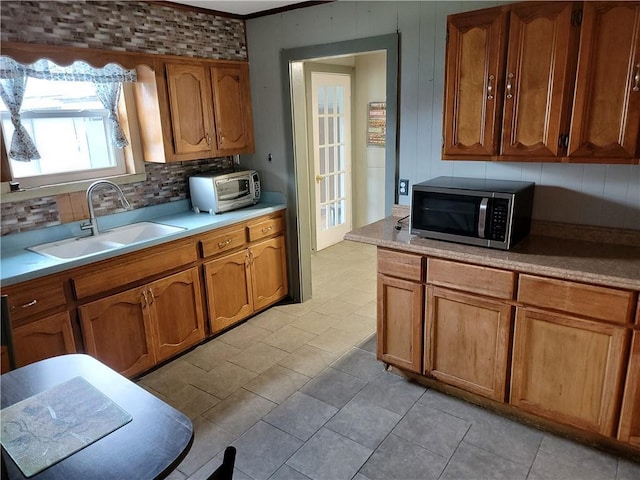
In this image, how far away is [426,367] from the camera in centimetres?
256

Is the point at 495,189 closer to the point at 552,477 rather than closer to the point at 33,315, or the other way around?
the point at 552,477

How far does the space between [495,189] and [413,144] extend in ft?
2.46

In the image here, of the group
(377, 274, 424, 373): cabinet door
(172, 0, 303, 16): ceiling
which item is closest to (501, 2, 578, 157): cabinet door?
(377, 274, 424, 373): cabinet door

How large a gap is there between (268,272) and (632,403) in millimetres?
2478

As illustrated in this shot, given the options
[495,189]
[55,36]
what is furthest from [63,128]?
[495,189]

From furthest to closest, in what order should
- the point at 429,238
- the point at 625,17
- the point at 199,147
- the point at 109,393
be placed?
1. the point at 199,147
2. the point at 429,238
3. the point at 625,17
4. the point at 109,393

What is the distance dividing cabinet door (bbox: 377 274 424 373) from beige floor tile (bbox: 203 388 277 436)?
750 mm

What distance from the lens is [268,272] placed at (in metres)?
3.64

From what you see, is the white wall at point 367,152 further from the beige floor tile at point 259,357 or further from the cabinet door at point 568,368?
the cabinet door at point 568,368

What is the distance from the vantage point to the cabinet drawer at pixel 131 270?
2.44 metres

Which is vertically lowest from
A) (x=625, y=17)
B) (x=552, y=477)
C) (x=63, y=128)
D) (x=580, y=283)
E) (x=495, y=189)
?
(x=552, y=477)

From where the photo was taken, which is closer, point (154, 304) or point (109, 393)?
point (109, 393)

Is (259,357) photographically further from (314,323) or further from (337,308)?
(337,308)

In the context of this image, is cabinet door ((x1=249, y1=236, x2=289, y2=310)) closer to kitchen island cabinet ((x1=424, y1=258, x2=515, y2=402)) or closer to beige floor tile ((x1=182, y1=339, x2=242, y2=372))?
beige floor tile ((x1=182, y1=339, x2=242, y2=372))
